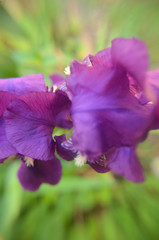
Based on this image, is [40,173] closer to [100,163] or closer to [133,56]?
[100,163]

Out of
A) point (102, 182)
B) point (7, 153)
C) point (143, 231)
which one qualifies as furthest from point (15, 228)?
point (7, 153)

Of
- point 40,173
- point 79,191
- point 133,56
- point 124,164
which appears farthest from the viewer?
point 79,191

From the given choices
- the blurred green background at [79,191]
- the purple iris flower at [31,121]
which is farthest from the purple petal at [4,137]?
the blurred green background at [79,191]

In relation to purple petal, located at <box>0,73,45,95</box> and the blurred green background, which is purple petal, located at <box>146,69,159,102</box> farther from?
the blurred green background

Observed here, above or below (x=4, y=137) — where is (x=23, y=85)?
above

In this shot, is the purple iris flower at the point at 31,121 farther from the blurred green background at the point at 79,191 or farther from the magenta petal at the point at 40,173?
the blurred green background at the point at 79,191

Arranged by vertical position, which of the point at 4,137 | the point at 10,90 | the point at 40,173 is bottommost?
the point at 40,173

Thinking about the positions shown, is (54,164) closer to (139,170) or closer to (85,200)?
(139,170)

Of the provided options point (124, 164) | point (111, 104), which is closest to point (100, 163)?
point (124, 164)
